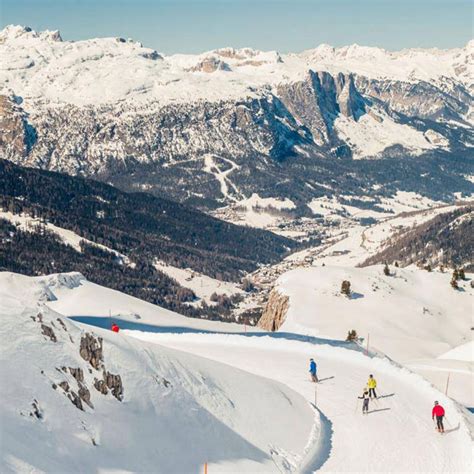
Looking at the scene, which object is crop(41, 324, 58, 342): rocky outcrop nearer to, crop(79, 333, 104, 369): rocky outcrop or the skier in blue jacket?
crop(79, 333, 104, 369): rocky outcrop

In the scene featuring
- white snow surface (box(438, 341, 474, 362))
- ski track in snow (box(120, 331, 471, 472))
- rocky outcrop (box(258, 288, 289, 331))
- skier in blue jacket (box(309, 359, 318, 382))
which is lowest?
rocky outcrop (box(258, 288, 289, 331))

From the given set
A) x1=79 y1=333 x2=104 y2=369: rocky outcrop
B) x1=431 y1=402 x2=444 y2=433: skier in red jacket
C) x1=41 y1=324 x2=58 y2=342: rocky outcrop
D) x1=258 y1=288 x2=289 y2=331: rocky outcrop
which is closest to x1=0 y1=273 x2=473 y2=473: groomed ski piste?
x1=41 y1=324 x2=58 y2=342: rocky outcrop

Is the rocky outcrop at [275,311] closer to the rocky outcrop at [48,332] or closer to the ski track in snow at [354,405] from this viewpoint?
the ski track in snow at [354,405]

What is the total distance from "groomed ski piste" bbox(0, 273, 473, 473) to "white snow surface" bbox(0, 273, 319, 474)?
0.23 feet

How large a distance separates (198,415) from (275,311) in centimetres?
10329

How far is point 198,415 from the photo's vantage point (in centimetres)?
4212

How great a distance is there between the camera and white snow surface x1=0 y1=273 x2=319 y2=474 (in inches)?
1312

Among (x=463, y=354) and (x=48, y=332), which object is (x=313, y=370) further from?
(x=463, y=354)

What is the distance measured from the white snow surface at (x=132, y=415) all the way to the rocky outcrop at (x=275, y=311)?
8795cm

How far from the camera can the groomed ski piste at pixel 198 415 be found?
3416cm

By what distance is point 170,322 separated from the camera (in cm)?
9950

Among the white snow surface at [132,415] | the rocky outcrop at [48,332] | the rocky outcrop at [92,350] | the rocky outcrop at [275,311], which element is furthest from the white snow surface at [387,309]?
the rocky outcrop at [48,332]

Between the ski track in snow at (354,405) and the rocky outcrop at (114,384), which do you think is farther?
the ski track in snow at (354,405)

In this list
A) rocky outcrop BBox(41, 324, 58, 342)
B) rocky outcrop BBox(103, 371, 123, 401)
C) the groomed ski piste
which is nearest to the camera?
the groomed ski piste
